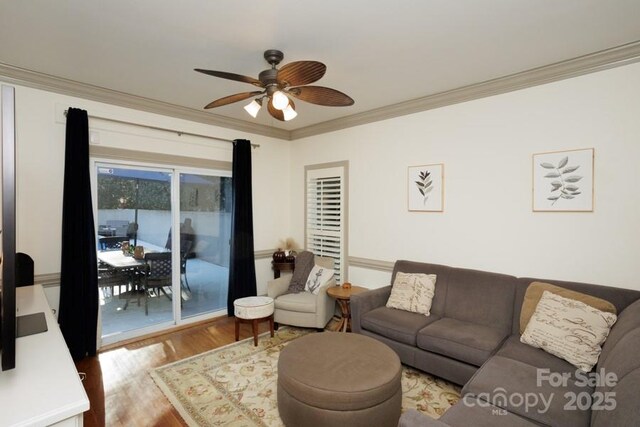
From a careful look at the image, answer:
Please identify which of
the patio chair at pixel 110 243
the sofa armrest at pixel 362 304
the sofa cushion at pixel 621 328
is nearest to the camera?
the sofa cushion at pixel 621 328

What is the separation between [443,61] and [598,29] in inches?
39.6

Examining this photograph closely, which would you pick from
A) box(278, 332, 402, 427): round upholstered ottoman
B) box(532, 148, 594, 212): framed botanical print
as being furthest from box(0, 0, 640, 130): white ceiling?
box(278, 332, 402, 427): round upholstered ottoman

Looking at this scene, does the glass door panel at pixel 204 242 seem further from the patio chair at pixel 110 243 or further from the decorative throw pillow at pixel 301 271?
the decorative throw pillow at pixel 301 271

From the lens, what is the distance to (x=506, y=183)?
301 cm

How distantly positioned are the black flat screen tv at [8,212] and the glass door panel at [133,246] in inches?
103

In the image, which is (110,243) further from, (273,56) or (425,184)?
(425,184)

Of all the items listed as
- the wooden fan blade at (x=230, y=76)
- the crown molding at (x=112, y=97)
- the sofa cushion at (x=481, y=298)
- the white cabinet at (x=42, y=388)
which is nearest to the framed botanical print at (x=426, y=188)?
the sofa cushion at (x=481, y=298)

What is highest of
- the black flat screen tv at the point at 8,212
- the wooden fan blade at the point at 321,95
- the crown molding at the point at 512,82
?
the crown molding at the point at 512,82

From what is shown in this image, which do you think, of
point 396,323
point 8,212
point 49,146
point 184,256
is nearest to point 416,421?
point 396,323

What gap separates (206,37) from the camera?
7.58 ft

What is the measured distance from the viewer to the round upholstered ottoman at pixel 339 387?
6.25 feet

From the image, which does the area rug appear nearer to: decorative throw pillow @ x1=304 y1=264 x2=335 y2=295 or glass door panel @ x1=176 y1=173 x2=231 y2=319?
decorative throw pillow @ x1=304 y1=264 x2=335 y2=295

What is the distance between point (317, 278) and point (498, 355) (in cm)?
222

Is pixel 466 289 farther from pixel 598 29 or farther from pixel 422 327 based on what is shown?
pixel 598 29
